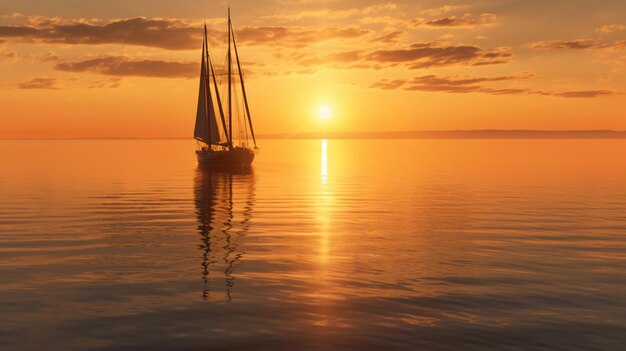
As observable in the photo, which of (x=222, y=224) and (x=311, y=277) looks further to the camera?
(x=222, y=224)

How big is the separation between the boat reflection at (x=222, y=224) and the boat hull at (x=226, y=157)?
19842 millimetres

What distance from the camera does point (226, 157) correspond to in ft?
314

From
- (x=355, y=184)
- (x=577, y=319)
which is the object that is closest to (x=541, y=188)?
(x=355, y=184)

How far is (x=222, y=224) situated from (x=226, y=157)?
5981 cm

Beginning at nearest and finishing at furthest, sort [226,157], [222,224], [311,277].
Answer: [311,277], [222,224], [226,157]

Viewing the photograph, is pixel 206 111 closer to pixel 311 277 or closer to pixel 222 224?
pixel 222 224

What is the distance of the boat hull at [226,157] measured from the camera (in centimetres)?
9531

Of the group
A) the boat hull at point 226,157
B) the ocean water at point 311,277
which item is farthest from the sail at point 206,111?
the ocean water at point 311,277

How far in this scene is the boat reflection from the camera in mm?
22922

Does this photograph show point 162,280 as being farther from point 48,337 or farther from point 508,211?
point 508,211

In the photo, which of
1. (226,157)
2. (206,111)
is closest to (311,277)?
(226,157)

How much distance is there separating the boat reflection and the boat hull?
1984cm

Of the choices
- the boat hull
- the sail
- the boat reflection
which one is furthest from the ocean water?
the sail

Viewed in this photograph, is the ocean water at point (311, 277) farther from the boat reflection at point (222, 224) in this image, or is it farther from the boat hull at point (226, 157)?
the boat hull at point (226, 157)
